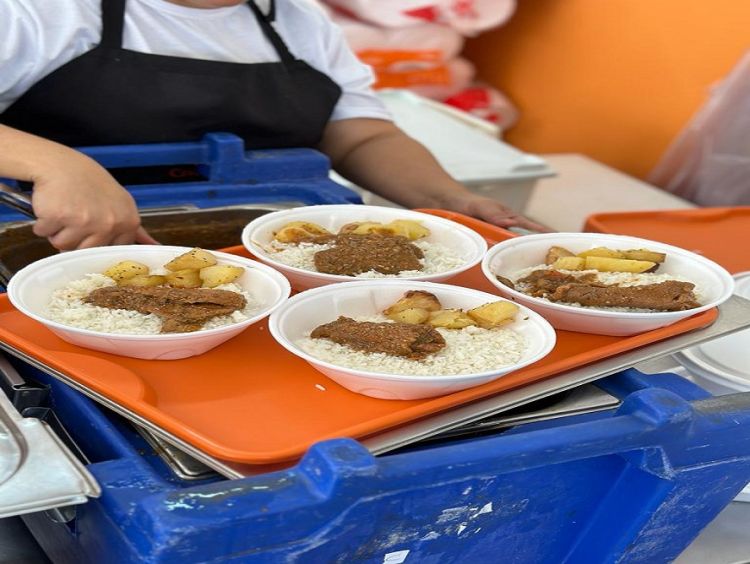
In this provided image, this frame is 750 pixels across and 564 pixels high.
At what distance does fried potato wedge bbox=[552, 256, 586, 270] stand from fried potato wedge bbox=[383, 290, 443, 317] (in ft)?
0.71

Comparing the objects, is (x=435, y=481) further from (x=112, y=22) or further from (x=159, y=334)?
(x=112, y=22)

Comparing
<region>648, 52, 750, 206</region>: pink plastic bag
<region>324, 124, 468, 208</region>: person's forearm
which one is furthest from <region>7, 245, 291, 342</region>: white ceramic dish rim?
<region>648, 52, 750, 206</region>: pink plastic bag

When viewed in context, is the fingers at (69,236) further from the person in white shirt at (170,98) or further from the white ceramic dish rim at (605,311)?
the white ceramic dish rim at (605,311)

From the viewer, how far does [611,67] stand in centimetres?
296

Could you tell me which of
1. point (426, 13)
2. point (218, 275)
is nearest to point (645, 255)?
point (218, 275)

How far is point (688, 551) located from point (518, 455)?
1.31 feet

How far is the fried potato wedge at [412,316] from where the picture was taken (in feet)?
3.07

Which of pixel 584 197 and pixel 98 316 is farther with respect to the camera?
pixel 584 197

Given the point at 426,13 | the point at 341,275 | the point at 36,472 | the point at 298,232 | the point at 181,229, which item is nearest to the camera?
the point at 36,472

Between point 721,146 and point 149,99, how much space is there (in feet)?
5.21

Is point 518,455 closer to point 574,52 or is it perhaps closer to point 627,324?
point 627,324

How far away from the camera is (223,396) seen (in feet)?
2.82

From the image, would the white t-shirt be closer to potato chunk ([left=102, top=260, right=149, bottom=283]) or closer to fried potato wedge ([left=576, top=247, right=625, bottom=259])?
potato chunk ([left=102, top=260, right=149, bottom=283])

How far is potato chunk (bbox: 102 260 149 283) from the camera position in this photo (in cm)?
100
